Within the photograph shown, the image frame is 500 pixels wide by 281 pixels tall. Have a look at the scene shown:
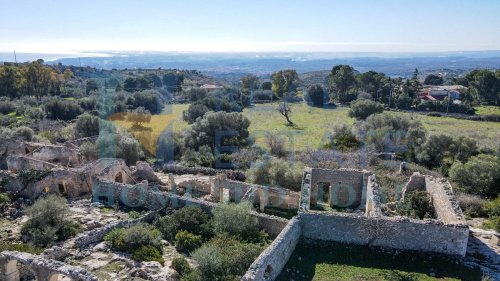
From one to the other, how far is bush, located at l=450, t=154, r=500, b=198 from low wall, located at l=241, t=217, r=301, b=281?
14012 mm

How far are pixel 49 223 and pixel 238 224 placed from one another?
805 centimetres

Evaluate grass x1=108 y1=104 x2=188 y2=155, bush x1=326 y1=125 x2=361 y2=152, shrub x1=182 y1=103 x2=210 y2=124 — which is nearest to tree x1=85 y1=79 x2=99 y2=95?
grass x1=108 y1=104 x2=188 y2=155

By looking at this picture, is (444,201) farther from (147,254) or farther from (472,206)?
(147,254)

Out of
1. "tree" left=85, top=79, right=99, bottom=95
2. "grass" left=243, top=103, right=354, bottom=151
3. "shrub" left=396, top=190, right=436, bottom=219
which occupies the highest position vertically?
"tree" left=85, top=79, right=99, bottom=95

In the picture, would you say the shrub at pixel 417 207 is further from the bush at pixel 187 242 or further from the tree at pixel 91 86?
the tree at pixel 91 86

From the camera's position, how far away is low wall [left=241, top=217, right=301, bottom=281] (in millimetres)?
12130

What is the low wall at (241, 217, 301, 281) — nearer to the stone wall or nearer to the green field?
the stone wall

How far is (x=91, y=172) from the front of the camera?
23188mm

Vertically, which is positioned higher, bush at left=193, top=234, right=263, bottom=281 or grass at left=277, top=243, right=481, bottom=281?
bush at left=193, top=234, right=263, bottom=281

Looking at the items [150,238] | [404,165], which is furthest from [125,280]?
[404,165]

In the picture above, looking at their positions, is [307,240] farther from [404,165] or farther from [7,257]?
[404,165]

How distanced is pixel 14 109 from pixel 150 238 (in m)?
40.1

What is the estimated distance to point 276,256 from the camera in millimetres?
13453

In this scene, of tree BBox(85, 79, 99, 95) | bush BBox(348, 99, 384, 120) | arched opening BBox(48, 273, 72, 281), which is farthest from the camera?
tree BBox(85, 79, 99, 95)
